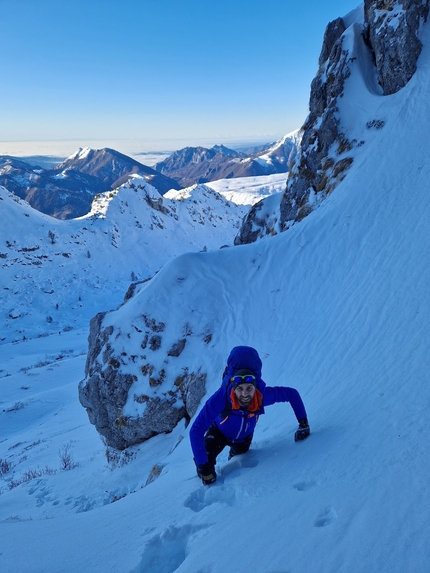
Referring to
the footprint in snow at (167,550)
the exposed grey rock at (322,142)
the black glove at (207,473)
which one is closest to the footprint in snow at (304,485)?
the footprint in snow at (167,550)

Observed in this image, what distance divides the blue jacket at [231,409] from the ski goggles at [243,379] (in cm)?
8

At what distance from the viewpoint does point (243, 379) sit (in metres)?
3.34

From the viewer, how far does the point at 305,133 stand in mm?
18219

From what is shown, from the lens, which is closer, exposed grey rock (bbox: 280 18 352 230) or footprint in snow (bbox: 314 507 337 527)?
footprint in snow (bbox: 314 507 337 527)

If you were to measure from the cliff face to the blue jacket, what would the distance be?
11815 mm

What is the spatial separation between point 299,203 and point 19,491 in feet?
49.2

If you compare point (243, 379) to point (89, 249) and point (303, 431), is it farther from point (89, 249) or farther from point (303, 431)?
point (89, 249)

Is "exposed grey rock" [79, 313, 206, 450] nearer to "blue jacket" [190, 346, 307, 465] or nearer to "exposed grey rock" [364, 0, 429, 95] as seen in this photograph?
"blue jacket" [190, 346, 307, 465]

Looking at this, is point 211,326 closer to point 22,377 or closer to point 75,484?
point 75,484

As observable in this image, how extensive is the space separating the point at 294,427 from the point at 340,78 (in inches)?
667

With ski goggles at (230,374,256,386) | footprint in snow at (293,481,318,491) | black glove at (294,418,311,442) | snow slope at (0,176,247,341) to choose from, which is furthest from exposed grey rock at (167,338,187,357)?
snow slope at (0,176,247,341)

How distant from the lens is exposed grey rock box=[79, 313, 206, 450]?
9.40 metres

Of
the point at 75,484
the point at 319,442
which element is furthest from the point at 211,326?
the point at 319,442

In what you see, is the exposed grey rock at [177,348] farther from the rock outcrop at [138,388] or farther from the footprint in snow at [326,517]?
the footprint in snow at [326,517]
